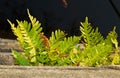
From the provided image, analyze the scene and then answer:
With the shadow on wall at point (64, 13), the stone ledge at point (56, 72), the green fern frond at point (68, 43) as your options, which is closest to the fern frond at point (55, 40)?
the green fern frond at point (68, 43)

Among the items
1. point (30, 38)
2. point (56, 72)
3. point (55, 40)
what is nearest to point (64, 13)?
point (55, 40)

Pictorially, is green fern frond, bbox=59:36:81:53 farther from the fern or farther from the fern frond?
the fern

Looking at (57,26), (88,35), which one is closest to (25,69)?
(88,35)

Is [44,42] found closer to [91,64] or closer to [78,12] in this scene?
[91,64]

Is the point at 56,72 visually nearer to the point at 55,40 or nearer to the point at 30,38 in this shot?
the point at 30,38

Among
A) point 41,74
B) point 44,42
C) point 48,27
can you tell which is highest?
point 48,27

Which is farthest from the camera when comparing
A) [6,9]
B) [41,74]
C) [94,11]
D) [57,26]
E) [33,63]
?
[6,9]

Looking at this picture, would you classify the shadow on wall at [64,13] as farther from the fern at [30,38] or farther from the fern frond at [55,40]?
the fern at [30,38]

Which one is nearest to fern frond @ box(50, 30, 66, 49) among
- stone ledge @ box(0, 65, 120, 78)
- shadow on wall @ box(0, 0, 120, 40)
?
stone ledge @ box(0, 65, 120, 78)
